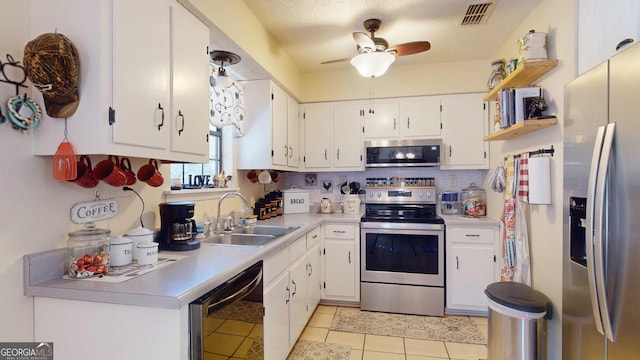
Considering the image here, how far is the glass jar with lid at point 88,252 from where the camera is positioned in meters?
1.24

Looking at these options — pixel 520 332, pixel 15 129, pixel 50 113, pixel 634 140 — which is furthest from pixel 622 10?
pixel 15 129

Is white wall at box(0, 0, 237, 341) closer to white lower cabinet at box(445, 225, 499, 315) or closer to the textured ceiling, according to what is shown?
the textured ceiling

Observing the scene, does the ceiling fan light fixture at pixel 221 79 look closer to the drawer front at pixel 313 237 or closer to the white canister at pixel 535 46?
the drawer front at pixel 313 237

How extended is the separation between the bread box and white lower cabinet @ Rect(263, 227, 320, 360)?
2.22ft

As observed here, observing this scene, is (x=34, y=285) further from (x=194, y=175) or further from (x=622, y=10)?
(x=622, y=10)

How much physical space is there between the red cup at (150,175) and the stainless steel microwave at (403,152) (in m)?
2.25

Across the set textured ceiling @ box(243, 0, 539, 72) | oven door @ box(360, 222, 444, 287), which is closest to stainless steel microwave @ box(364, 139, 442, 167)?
oven door @ box(360, 222, 444, 287)

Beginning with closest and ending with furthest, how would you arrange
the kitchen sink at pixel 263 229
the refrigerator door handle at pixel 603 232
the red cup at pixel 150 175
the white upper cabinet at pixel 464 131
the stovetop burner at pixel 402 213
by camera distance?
the refrigerator door handle at pixel 603 232, the red cup at pixel 150 175, the kitchen sink at pixel 263 229, the stovetop burner at pixel 402 213, the white upper cabinet at pixel 464 131

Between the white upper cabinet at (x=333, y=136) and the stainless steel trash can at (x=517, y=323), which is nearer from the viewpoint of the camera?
the stainless steel trash can at (x=517, y=323)

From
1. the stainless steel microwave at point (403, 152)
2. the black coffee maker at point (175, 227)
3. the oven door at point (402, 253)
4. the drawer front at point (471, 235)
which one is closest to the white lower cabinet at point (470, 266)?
the drawer front at point (471, 235)

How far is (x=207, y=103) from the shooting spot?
1.82 m

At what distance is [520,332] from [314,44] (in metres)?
2.72

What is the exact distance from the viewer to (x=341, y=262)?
3.11 m

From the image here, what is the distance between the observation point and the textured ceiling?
224 centimetres
